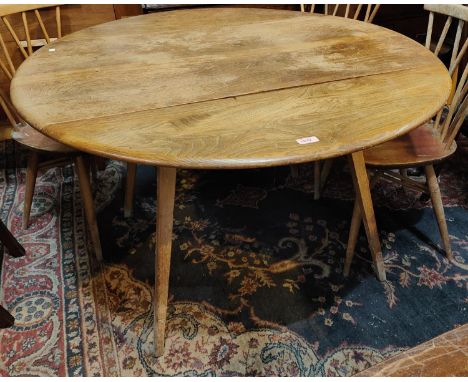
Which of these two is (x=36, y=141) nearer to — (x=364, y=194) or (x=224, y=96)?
(x=224, y=96)

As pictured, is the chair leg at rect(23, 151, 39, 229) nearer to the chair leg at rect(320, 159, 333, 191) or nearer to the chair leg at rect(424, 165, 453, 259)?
the chair leg at rect(320, 159, 333, 191)

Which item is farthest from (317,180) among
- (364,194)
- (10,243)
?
(10,243)

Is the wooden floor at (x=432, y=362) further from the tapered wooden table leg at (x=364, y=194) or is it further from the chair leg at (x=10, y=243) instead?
the chair leg at (x=10, y=243)

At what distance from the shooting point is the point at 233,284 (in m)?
1.41

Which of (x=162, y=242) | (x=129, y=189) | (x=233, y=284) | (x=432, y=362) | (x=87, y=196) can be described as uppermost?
(x=432, y=362)

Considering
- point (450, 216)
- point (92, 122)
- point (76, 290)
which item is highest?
point (92, 122)

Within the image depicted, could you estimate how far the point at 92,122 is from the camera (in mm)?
854

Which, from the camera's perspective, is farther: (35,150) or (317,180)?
(317,180)

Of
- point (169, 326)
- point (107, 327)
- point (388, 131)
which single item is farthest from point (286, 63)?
point (107, 327)

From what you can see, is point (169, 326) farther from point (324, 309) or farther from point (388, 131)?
point (388, 131)

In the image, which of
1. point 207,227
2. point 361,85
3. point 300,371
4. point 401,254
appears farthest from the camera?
point 207,227

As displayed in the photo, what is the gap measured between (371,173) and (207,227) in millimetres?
730

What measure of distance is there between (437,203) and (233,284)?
0.82m

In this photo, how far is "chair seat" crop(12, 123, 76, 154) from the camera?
131cm
